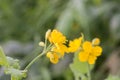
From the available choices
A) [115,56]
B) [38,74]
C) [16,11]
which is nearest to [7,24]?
Result: [16,11]

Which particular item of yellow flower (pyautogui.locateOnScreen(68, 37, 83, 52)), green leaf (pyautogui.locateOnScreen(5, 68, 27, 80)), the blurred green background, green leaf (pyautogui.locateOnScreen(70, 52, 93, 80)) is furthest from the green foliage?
the blurred green background

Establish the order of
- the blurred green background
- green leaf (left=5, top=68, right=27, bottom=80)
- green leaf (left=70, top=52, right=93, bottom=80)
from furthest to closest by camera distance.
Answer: the blurred green background < green leaf (left=70, top=52, right=93, bottom=80) < green leaf (left=5, top=68, right=27, bottom=80)

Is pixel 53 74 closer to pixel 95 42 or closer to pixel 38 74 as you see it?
pixel 38 74

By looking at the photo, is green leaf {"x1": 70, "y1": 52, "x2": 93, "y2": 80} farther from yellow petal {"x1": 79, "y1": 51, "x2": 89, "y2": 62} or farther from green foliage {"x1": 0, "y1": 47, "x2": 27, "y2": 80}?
green foliage {"x1": 0, "y1": 47, "x2": 27, "y2": 80}

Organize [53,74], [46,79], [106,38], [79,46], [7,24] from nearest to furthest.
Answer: [79,46] → [46,79] → [53,74] → [106,38] → [7,24]

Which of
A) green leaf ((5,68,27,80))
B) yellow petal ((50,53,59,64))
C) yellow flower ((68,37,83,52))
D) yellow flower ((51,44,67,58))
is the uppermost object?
yellow flower ((68,37,83,52))
